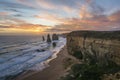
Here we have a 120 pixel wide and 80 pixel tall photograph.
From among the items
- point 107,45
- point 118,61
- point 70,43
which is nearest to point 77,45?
point 70,43

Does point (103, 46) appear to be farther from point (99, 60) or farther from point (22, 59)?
point (22, 59)

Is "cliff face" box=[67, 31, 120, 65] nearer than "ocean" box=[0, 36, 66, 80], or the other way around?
"cliff face" box=[67, 31, 120, 65]

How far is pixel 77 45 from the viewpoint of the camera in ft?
99.8

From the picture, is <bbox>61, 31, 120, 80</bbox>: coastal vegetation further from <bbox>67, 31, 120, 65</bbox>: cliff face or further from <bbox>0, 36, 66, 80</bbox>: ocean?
<bbox>0, 36, 66, 80</bbox>: ocean

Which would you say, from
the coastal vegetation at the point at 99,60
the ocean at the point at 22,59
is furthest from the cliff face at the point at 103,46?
the ocean at the point at 22,59

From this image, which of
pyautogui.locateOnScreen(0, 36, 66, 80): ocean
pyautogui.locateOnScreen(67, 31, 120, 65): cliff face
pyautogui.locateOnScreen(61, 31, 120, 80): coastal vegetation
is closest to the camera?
pyautogui.locateOnScreen(61, 31, 120, 80): coastal vegetation

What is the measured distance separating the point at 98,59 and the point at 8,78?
12.7 meters

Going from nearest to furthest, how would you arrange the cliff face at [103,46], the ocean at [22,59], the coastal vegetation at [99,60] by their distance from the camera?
1. the coastal vegetation at [99,60]
2. the cliff face at [103,46]
3. the ocean at [22,59]

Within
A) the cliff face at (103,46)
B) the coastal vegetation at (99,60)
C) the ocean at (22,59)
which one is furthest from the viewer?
the ocean at (22,59)

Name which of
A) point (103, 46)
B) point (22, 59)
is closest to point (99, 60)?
point (103, 46)

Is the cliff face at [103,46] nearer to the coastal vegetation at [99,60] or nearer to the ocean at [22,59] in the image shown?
the coastal vegetation at [99,60]

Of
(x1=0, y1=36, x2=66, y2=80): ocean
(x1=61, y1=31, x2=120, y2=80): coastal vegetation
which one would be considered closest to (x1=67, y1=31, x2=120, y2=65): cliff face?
(x1=61, y1=31, x2=120, y2=80): coastal vegetation

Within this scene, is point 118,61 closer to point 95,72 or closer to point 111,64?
point 111,64

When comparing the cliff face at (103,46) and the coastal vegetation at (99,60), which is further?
the cliff face at (103,46)
